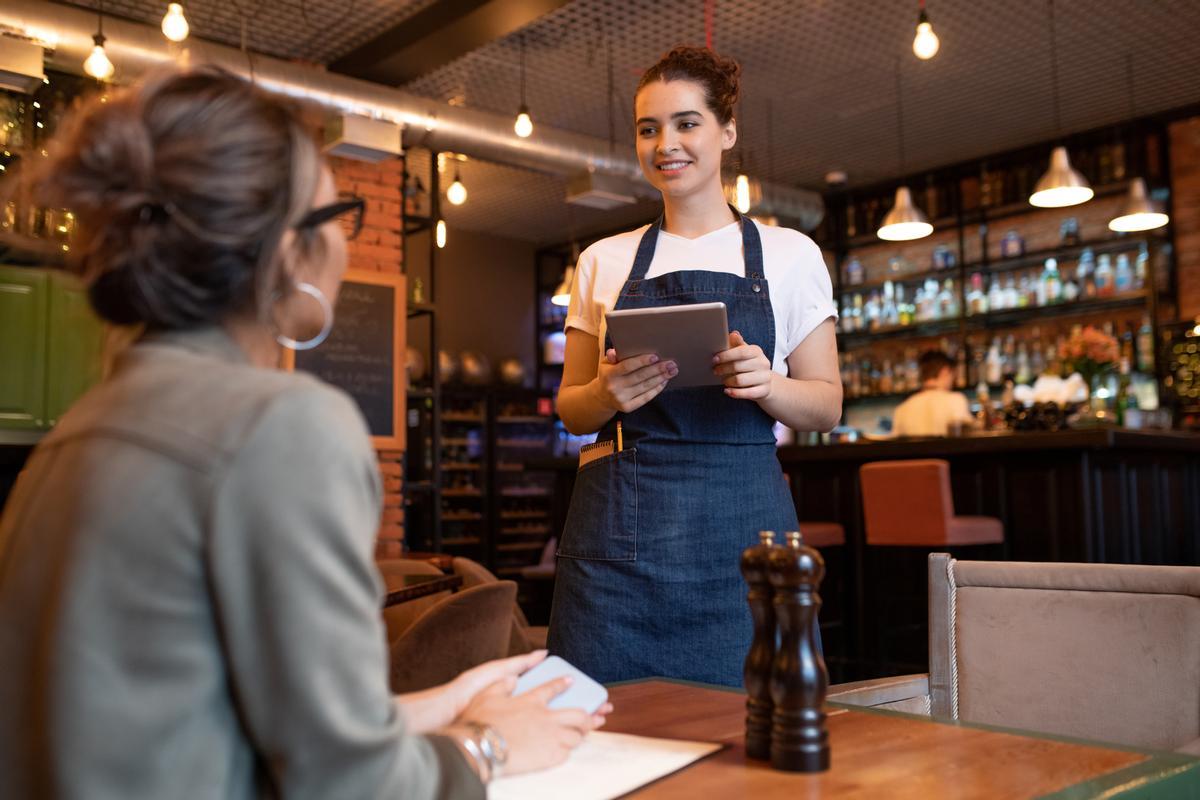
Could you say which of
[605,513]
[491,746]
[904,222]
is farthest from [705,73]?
[904,222]

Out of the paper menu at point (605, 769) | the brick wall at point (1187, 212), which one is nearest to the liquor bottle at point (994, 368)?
the brick wall at point (1187, 212)

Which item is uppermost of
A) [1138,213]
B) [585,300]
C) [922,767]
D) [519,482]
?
[1138,213]

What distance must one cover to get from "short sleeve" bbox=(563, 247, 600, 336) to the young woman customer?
1.16 m

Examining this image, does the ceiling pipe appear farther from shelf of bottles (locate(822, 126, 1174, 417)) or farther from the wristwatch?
the wristwatch

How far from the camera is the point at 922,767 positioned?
969 mm

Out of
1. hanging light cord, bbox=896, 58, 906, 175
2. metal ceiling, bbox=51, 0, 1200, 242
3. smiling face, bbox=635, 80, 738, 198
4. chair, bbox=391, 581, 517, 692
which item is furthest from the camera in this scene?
hanging light cord, bbox=896, 58, 906, 175

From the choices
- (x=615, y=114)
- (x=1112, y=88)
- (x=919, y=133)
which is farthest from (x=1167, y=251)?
(x=615, y=114)

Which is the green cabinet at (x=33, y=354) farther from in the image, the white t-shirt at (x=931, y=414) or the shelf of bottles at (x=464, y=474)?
the white t-shirt at (x=931, y=414)

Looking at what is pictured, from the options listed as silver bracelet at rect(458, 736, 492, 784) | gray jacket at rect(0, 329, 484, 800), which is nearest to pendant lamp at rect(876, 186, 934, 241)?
silver bracelet at rect(458, 736, 492, 784)

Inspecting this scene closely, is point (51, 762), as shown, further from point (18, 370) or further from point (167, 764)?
point (18, 370)

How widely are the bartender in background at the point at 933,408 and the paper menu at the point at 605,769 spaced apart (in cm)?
544

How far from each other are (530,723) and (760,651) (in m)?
0.22

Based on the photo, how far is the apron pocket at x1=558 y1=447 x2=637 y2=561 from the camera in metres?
1.72

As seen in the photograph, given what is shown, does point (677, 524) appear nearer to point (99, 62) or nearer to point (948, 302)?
point (99, 62)
